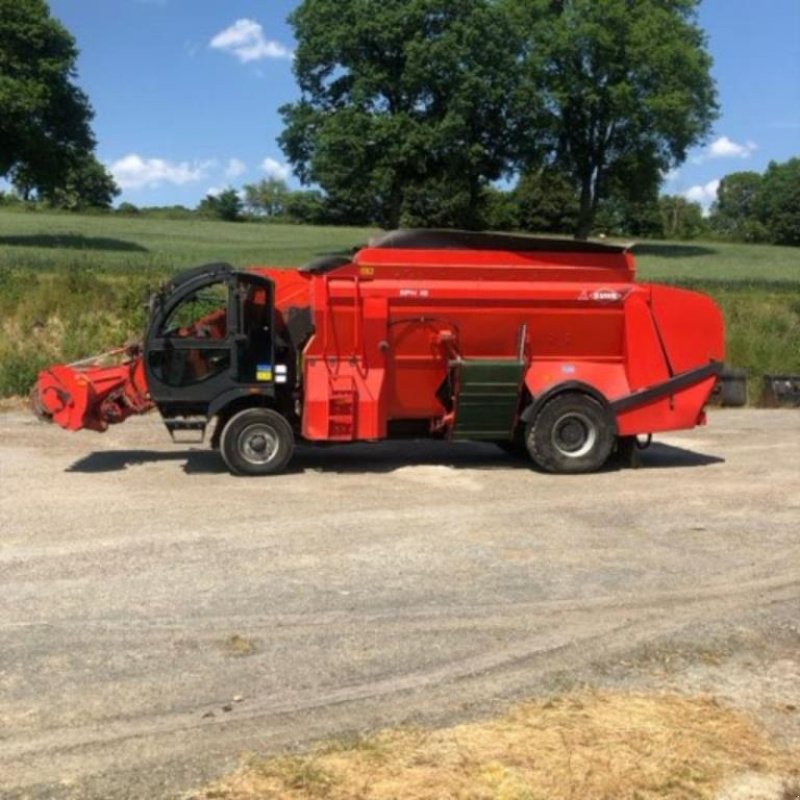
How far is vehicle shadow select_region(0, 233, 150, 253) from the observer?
43.8 meters

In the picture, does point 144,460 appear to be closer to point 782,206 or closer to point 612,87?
point 612,87

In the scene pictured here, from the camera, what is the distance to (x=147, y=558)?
27.2 ft

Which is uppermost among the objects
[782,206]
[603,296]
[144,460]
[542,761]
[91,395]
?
[782,206]

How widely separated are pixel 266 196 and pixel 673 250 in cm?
7326

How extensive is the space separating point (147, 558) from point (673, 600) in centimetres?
377

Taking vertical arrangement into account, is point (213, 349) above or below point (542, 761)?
above

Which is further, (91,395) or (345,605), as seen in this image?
(91,395)

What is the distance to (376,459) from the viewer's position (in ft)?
44.8

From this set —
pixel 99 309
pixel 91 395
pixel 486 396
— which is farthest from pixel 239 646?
pixel 99 309

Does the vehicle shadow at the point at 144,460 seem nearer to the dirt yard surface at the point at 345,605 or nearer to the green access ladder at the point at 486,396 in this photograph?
the dirt yard surface at the point at 345,605

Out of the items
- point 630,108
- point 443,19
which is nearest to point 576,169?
point 630,108

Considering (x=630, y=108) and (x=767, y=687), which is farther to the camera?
(x=630, y=108)

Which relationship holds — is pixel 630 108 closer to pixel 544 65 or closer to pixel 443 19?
pixel 544 65

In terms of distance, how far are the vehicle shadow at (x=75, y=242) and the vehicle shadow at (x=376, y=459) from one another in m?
30.4
